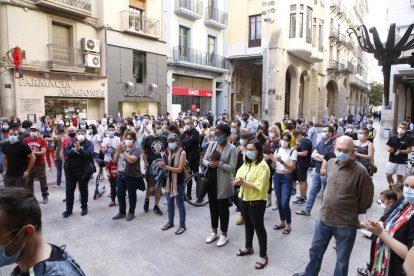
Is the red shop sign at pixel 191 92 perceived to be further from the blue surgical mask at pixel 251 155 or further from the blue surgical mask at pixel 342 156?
the blue surgical mask at pixel 342 156

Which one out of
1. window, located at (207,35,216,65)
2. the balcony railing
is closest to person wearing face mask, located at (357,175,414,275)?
the balcony railing

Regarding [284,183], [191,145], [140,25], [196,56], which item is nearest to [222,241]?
[284,183]

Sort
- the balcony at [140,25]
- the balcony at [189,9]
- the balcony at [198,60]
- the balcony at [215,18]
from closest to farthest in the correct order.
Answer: the balcony at [140,25]
the balcony at [189,9]
the balcony at [198,60]
the balcony at [215,18]

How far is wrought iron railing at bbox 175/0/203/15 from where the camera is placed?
21.8m

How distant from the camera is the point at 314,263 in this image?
11.2ft

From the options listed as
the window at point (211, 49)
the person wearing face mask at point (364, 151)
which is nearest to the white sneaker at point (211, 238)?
the person wearing face mask at point (364, 151)

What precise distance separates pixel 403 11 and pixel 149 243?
18259mm

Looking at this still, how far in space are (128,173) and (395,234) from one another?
4.33m

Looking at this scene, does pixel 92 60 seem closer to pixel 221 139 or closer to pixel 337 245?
pixel 221 139

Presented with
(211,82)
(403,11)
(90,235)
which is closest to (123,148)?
(90,235)

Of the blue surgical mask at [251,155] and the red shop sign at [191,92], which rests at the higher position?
the red shop sign at [191,92]

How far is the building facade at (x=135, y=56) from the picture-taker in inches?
698

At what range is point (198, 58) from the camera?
23891mm

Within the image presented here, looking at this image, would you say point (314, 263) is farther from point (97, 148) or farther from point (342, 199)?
point (97, 148)
